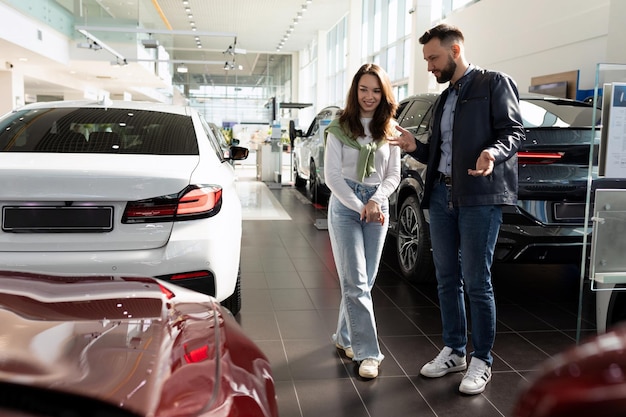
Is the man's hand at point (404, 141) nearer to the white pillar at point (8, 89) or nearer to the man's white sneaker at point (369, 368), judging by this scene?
the man's white sneaker at point (369, 368)

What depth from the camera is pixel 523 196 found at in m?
3.74

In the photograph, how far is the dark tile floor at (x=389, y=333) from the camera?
277 centimetres

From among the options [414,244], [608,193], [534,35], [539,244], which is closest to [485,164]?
[608,193]

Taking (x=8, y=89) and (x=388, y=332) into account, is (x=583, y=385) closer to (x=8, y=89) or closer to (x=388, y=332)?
(x=388, y=332)

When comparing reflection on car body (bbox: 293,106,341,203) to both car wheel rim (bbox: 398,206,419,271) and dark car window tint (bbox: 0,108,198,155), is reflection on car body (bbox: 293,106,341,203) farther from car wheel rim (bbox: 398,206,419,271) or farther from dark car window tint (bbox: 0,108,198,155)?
dark car window tint (bbox: 0,108,198,155)

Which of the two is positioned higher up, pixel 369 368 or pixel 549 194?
pixel 549 194

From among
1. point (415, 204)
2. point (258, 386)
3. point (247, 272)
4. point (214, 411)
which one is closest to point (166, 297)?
point (258, 386)

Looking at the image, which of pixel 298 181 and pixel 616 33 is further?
pixel 298 181

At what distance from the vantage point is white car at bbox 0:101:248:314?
2557 mm

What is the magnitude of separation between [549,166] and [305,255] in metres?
2.95

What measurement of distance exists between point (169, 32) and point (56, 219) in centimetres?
1252

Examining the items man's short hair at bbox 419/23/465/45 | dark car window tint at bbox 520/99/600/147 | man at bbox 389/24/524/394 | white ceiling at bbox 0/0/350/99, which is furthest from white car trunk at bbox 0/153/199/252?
white ceiling at bbox 0/0/350/99

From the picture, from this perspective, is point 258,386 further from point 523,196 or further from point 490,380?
point 523,196

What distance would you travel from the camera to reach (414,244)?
488 centimetres
